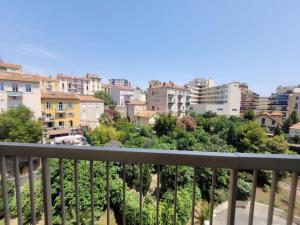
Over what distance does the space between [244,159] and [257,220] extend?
967mm

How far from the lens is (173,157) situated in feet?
2.79

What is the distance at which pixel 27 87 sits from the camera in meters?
15.8

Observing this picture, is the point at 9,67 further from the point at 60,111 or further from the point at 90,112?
the point at 90,112

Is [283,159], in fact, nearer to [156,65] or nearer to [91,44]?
[91,44]

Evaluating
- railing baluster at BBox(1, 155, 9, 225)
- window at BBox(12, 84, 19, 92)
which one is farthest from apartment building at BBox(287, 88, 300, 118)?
window at BBox(12, 84, 19, 92)

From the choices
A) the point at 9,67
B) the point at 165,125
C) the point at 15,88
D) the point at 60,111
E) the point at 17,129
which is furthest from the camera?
the point at 9,67

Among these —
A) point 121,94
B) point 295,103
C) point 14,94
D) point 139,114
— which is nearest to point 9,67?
point 14,94

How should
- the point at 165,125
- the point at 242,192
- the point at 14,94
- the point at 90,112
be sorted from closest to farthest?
the point at 242,192 → the point at 14,94 → the point at 165,125 → the point at 90,112

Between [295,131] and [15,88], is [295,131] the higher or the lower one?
the lower one

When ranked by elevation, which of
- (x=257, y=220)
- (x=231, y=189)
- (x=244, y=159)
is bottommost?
(x=257, y=220)

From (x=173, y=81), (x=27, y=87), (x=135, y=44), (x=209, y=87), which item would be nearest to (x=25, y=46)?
(x=135, y=44)

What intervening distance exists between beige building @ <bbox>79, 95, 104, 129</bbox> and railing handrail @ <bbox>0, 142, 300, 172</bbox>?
794 inches

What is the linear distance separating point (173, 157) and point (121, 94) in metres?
40.2

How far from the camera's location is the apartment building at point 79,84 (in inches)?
1467
